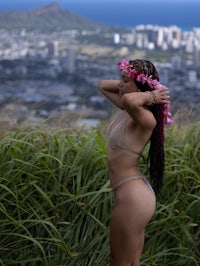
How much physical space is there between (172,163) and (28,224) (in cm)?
131

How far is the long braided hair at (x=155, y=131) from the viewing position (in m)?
3.30

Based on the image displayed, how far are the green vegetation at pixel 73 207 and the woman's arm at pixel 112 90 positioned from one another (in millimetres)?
1017

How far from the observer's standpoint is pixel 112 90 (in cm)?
367

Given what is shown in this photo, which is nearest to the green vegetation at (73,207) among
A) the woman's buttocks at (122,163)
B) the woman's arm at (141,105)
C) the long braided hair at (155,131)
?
the long braided hair at (155,131)

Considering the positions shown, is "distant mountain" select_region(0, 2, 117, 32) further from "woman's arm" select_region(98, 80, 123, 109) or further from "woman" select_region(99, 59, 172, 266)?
"woman" select_region(99, 59, 172, 266)

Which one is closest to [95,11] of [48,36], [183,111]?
[48,36]

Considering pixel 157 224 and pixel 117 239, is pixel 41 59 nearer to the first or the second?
pixel 157 224

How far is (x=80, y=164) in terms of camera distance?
4895 mm

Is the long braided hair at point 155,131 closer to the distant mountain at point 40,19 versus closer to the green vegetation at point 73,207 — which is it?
the green vegetation at point 73,207

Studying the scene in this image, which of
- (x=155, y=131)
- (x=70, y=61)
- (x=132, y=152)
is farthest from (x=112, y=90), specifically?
(x=70, y=61)

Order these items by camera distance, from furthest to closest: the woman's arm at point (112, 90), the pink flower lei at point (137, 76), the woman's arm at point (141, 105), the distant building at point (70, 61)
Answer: the distant building at point (70, 61) → the woman's arm at point (112, 90) → the pink flower lei at point (137, 76) → the woman's arm at point (141, 105)

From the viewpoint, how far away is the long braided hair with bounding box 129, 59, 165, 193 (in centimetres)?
330

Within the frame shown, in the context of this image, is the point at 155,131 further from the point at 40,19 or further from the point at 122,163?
the point at 40,19

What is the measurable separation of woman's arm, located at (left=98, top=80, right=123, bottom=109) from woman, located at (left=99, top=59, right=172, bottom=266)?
0.23 meters
